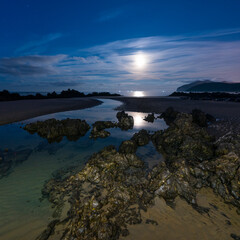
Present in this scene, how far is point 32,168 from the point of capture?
645cm

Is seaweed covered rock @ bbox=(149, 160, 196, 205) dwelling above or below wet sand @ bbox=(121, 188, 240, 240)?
above

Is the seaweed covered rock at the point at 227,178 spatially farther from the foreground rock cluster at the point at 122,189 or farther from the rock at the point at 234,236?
the rock at the point at 234,236

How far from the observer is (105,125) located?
522 inches

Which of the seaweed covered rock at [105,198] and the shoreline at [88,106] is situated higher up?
the shoreline at [88,106]

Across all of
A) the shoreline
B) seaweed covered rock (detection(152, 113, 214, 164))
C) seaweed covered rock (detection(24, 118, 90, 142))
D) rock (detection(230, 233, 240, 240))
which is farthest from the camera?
the shoreline

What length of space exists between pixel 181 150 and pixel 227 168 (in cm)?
254

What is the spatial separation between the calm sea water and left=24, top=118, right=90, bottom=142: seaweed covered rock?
0.51 m

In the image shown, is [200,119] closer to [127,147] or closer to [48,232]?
[127,147]

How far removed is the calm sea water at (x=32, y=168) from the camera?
11.9 ft

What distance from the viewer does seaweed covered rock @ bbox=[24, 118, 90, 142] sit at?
1063cm

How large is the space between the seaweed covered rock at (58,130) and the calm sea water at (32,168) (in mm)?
510

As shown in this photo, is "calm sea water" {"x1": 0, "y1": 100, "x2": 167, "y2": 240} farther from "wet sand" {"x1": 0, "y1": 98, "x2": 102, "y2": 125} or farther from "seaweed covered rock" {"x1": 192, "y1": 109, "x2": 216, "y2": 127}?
"seaweed covered rock" {"x1": 192, "y1": 109, "x2": 216, "y2": 127}

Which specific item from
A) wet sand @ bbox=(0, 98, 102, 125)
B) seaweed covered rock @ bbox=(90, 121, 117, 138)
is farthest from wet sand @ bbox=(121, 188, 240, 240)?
wet sand @ bbox=(0, 98, 102, 125)

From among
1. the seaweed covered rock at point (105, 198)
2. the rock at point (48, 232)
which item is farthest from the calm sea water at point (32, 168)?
the seaweed covered rock at point (105, 198)
